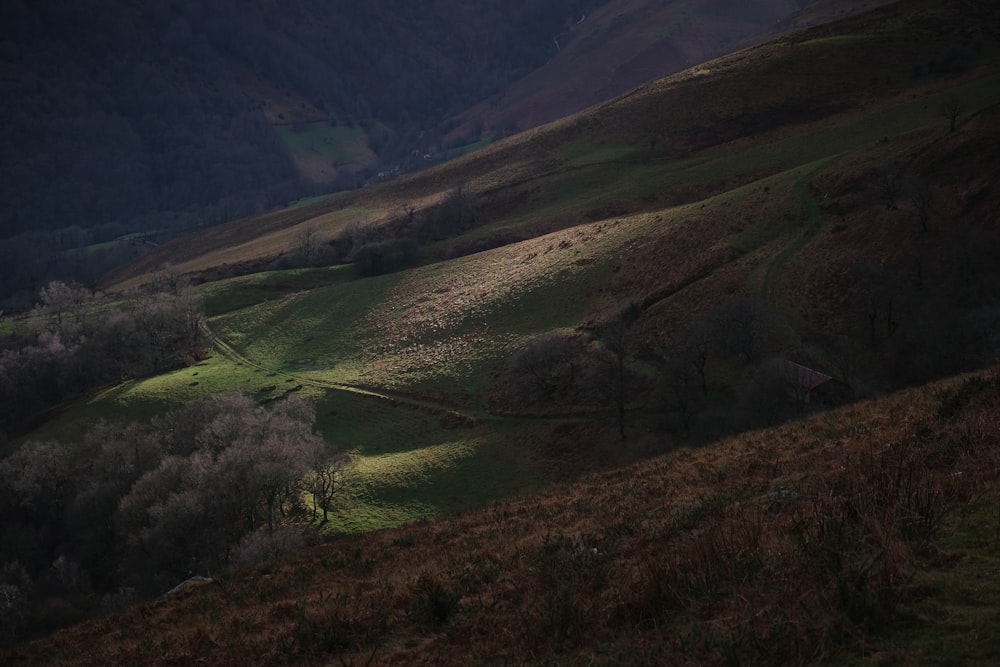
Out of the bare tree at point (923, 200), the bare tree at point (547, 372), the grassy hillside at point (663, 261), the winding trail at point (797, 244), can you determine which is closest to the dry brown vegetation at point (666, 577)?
the grassy hillside at point (663, 261)

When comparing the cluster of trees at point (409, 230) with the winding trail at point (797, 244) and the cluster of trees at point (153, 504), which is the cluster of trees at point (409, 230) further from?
the winding trail at point (797, 244)

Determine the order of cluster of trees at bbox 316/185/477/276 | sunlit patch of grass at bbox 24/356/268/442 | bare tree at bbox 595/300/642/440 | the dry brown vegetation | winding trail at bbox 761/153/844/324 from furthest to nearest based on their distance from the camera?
cluster of trees at bbox 316/185/477/276 → sunlit patch of grass at bbox 24/356/268/442 → winding trail at bbox 761/153/844/324 → bare tree at bbox 595/300/642/440 → the dry brown vegetation

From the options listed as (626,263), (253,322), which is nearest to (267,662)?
(626,263)

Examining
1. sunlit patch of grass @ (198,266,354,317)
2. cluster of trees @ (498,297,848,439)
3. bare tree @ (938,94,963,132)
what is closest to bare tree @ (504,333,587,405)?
cluster of trees @ (498,297,848,439)

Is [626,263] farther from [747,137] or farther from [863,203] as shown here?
[747,137]

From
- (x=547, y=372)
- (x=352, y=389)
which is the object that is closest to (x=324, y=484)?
(x=352, y=389)

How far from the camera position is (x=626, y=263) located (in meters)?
64.2

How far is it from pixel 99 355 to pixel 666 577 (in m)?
88.1

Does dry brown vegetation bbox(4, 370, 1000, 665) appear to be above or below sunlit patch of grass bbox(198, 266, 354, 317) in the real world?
below

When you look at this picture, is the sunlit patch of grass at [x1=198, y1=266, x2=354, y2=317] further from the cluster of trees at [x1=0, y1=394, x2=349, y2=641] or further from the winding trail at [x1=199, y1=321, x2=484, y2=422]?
the cluster of trees at [x1=0, y1=394, x2=349, y2=641]

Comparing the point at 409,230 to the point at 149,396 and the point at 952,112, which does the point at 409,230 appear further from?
the point at 952,112

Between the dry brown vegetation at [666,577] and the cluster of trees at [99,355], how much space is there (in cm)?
6653

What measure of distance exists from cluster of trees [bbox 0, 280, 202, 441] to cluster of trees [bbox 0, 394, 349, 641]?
2106 centimetres

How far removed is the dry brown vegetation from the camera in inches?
254
